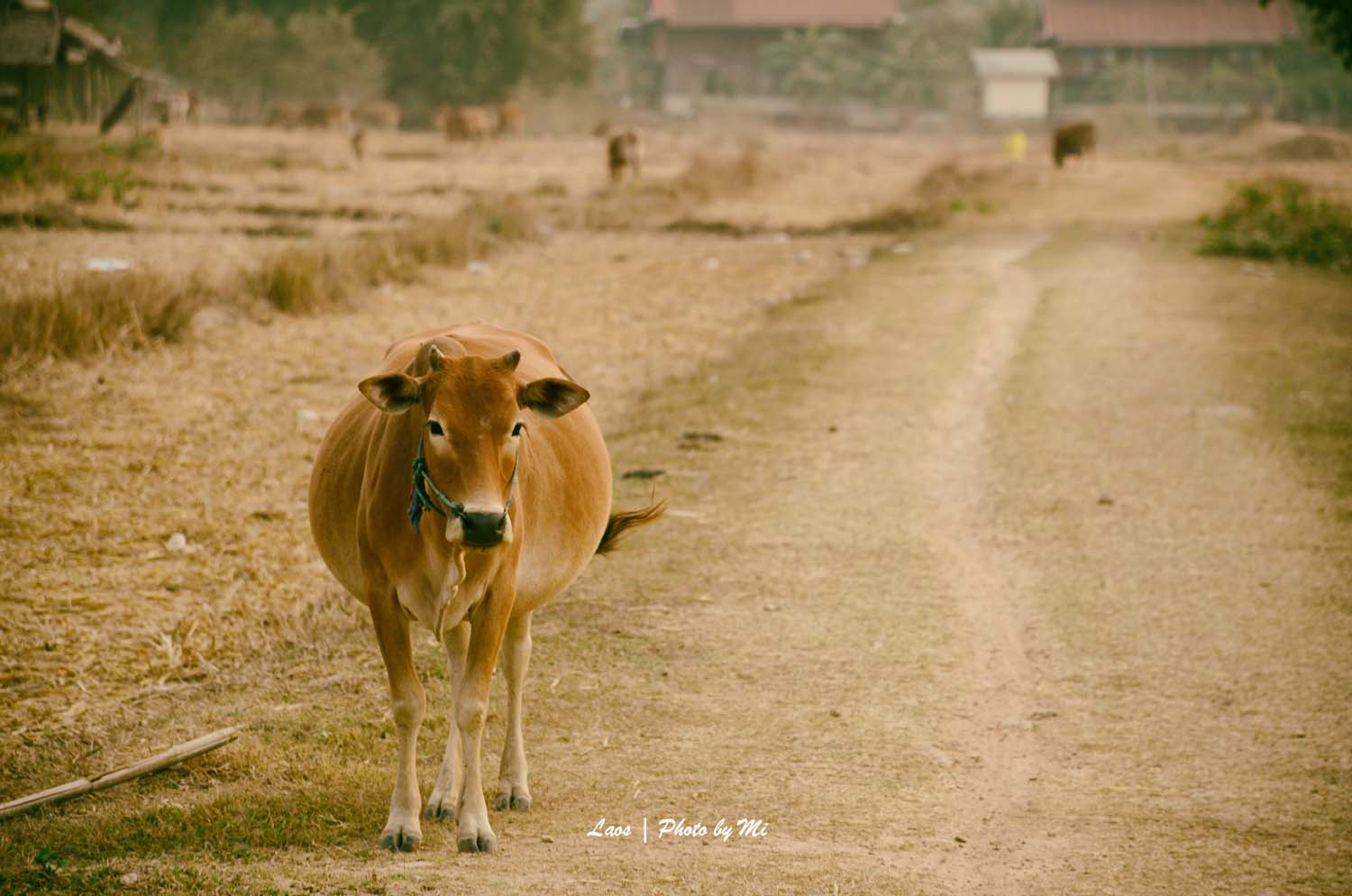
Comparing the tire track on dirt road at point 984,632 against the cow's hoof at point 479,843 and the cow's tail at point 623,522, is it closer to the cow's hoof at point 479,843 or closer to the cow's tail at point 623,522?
the cow's hoof at point 479,843

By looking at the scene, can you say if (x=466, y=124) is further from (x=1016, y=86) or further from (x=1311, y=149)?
(x=1016, y=86)

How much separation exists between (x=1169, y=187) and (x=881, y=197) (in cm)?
807

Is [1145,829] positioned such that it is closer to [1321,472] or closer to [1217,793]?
[1217,793]

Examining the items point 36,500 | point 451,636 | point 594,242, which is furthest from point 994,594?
point 594,242

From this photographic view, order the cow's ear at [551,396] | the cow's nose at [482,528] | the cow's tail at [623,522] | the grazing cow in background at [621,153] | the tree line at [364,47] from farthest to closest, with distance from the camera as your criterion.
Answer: the tree line at [364,47] < the grazing cow in background at [621,153] < the cow's tail at [623,522] < the cow's ear at [551,396] < the cow's nose at [482,528]

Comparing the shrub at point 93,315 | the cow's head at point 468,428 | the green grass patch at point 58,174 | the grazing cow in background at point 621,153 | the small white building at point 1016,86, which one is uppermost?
the small white building at point 1016,86

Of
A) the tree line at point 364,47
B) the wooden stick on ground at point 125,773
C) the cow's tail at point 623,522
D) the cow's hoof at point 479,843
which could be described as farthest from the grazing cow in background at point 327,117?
the cow's hoof at point 479,843

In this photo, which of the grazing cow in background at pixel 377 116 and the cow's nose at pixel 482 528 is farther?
the grazing cow in background at pixel 377 116

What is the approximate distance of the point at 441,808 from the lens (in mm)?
5016

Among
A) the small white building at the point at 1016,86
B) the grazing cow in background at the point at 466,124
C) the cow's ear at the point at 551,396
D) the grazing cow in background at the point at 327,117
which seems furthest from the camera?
the small white building at the point at 1016,86

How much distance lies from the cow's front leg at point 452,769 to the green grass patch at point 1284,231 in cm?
1878

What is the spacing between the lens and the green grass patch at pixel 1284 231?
21391 mm

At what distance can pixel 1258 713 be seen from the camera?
6309 millimetres

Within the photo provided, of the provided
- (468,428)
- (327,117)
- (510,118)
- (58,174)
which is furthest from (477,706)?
(327,117)
